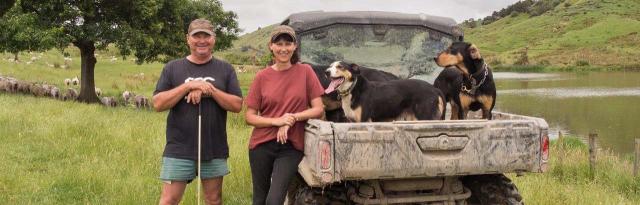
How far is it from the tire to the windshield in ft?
7.50

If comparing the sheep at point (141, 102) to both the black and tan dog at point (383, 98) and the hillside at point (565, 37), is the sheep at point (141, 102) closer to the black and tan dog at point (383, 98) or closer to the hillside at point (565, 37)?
the black and tan dog at point (383, 98)

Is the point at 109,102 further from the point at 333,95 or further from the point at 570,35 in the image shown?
the point at 570,35

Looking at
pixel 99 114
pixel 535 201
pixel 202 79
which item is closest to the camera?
pixel 202 79

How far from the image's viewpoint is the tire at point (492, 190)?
4.54m

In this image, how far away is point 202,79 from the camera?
13.3 ft

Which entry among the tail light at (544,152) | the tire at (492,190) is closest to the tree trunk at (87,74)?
the tire at (492,190)

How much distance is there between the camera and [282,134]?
3.98 meters

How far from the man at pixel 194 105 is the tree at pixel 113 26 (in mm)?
14782

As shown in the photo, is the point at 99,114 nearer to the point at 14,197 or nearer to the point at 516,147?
the point at 14,197

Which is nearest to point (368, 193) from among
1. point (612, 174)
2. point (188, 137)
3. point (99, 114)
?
point (188, 137)

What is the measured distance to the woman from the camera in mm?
4047

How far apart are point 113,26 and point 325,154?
1728 centimetres

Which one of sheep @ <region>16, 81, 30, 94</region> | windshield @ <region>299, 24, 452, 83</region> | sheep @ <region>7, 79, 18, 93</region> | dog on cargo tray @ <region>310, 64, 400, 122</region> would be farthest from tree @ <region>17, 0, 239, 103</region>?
dog on cargo tray @ <region>310, 64, 400, 122</region>

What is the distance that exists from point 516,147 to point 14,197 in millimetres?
5086
